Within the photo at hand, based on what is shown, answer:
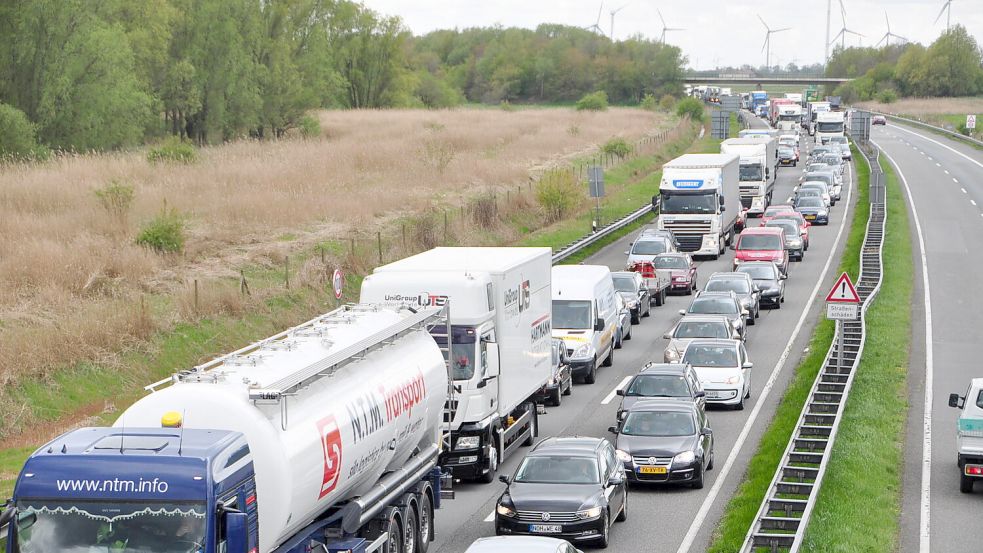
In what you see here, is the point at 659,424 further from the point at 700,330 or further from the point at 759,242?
the point at 759,242

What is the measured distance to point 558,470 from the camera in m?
19.1

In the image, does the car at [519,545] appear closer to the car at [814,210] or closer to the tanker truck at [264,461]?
the tanker truck at [264,461]

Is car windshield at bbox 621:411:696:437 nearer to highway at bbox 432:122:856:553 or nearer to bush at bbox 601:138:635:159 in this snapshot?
highway at bbox 432:122:856:553

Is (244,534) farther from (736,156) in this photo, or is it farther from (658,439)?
(736,156)

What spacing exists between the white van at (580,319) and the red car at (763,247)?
14675 millimetres

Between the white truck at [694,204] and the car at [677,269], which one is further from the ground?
the white truck at [694,204]

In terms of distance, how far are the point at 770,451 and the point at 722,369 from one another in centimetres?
501

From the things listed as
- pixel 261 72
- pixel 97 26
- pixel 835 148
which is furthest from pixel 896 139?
pixel 97 26

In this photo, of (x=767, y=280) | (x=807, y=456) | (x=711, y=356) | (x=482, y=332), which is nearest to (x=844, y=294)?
(x=711, y=356)

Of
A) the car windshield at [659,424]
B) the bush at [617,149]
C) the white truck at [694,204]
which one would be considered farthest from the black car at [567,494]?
the bush at [617,149]

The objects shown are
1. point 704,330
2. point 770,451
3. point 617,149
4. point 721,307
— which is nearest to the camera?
point 770,451

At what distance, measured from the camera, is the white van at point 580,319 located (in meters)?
31.2

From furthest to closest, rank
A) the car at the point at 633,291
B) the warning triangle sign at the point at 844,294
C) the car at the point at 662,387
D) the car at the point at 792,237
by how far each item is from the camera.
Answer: the car at the point at 792,237 → the car at the point at 633,291 → the warning triangle sign at the point at 844,294 → the car at the point at 662,387

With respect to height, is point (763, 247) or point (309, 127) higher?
A: point (309, 127)
